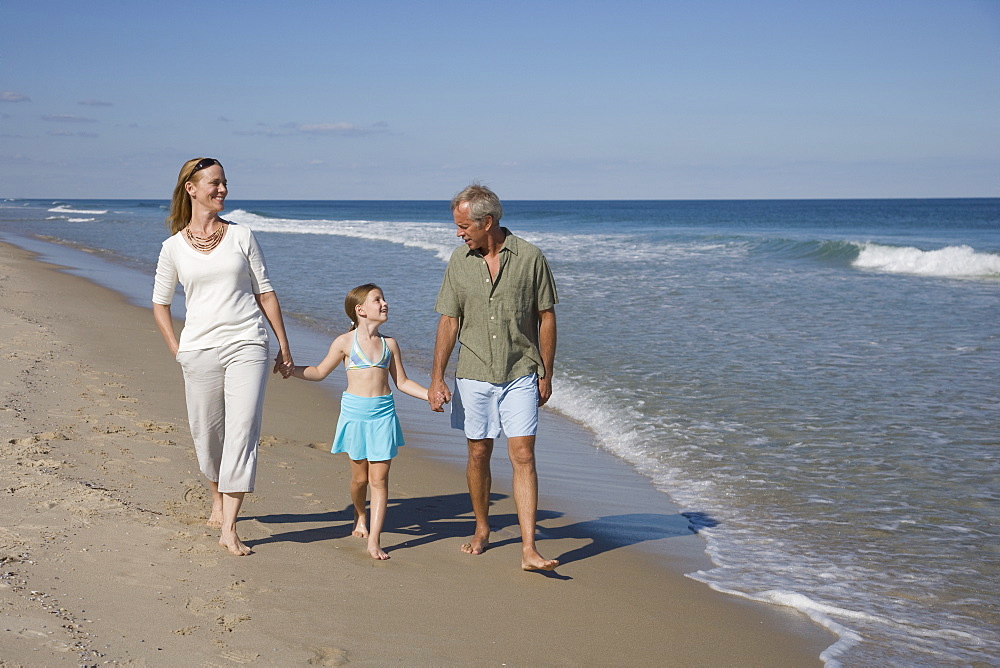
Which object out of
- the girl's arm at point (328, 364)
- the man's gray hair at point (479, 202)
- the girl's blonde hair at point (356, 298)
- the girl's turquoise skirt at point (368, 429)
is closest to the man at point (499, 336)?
the man's gray hair at point (479, 202)

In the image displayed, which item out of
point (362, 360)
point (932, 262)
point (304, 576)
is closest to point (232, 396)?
point (362, 360)

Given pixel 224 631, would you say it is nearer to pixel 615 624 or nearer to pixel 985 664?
pixel 615 624

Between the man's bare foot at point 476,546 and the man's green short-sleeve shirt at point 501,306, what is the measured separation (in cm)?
89

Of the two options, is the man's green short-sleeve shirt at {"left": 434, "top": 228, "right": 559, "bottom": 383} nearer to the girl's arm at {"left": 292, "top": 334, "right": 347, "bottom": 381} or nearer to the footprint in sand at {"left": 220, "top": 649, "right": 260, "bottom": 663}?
the girl's arm at {"left": 292, "top": 334, "right": 347, "bottom": 381}

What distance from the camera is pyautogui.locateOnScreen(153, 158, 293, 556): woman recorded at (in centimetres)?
398

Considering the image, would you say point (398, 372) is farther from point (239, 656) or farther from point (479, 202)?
point (239, 656)

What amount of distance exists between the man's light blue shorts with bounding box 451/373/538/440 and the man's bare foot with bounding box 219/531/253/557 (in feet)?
3.86

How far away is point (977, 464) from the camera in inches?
254

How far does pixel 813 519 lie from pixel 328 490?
9.87 ft

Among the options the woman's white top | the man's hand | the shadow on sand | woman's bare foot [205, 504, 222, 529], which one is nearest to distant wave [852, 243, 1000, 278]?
the shadow on sand

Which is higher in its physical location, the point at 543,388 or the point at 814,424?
the point at 543,388

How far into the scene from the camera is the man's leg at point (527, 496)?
13.9 ft

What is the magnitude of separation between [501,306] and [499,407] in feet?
1.70

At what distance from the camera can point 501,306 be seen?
4.20 meters
